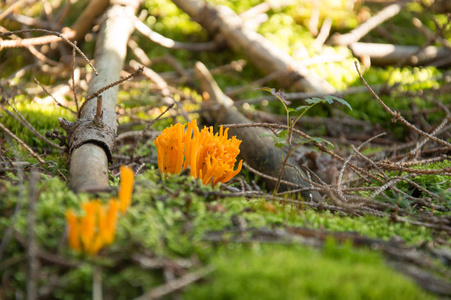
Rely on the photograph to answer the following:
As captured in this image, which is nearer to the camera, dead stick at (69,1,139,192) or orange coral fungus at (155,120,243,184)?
dead stick at (69,1,139,192)

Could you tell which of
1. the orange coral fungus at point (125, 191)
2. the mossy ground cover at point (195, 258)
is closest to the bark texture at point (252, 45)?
the mossy ground cover at point (195, 258)

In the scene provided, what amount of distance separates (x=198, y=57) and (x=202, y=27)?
1.72ft

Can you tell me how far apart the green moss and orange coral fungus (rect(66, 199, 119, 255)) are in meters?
0.39

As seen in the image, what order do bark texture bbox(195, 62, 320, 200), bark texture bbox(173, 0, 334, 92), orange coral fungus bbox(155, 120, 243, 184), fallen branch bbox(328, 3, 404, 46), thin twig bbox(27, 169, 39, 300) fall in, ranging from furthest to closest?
fallen branch bbox(328, 3, 404, 46)
bark texture bbox(173, 0, 334, 92)
bark texture bbox(195, 62, 320, 200)
orange coral fungus bbox(155, 120, 243, 184)
thin twig bbox(27, 169, 39, 300)

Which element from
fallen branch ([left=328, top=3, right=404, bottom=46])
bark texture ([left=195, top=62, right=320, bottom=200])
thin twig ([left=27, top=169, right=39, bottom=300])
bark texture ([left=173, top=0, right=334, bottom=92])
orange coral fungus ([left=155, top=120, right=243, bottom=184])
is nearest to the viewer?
thin twig ([left=27, top=169, right=39, bottom=300])

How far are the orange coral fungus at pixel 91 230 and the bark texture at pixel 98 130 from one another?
19.1 inches

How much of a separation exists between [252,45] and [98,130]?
3.35 meters

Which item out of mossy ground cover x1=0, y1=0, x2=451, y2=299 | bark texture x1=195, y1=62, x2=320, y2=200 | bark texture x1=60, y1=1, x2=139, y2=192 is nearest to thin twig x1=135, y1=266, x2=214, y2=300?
mossy ground cover x1=0, y1=0, x2=451, y2=299

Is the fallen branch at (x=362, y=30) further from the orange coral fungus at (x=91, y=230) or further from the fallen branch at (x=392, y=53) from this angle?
the orange coral fungus at (x=91, y=230)

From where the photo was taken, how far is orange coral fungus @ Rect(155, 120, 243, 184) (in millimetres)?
2652

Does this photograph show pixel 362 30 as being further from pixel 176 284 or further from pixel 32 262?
pixel 32 262

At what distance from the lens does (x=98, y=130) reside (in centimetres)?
284

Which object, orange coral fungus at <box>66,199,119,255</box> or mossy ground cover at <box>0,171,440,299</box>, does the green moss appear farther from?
orange coral fungus at <box>66,199,119,255</box>

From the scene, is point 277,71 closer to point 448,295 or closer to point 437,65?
point 437,65
